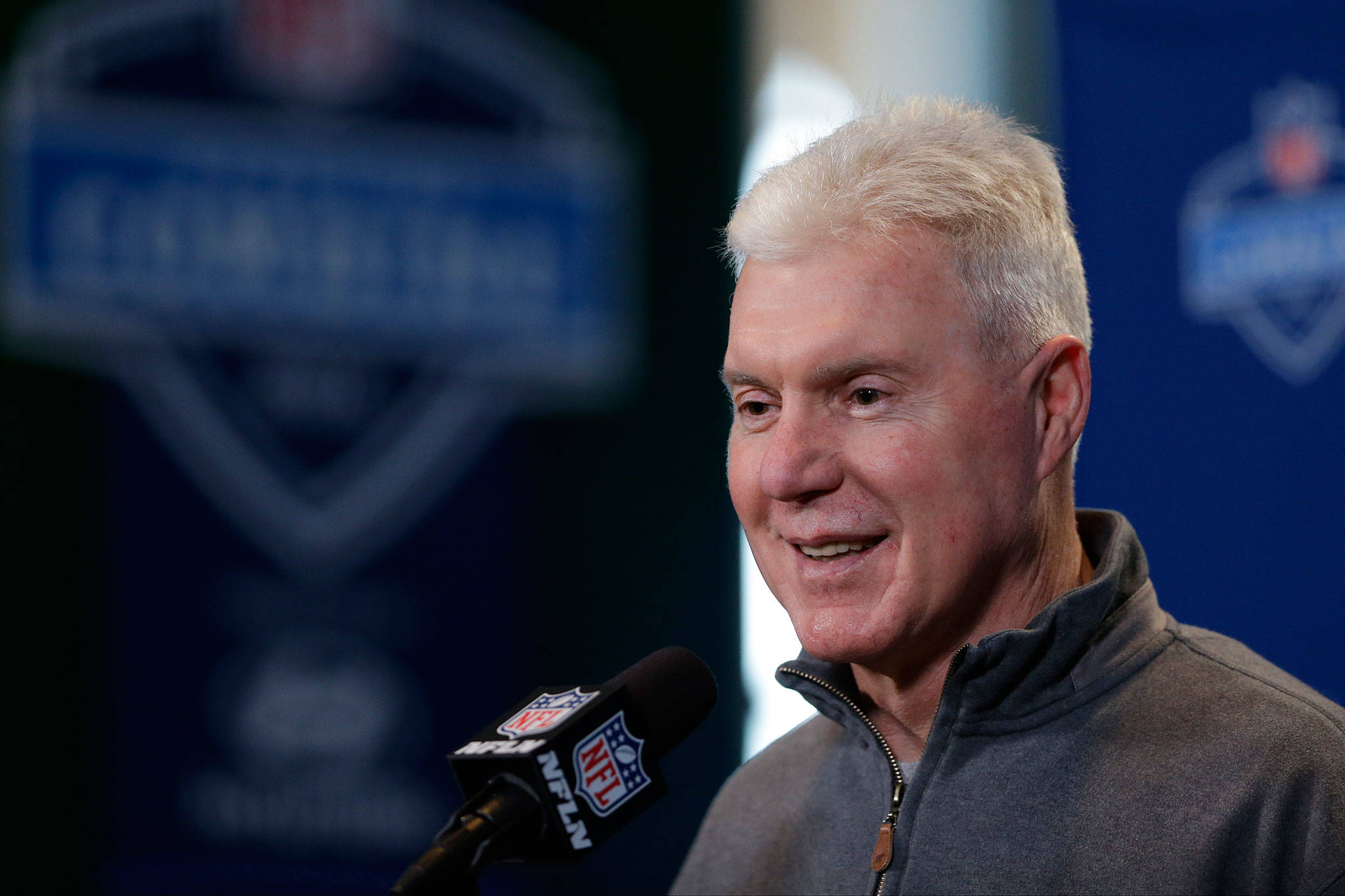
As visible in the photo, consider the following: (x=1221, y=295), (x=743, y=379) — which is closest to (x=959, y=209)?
(x=743, y=379)

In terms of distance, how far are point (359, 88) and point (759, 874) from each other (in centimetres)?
252

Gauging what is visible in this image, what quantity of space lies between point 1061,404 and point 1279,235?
143 centimetres

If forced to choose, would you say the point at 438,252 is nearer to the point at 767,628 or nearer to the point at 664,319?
the point at 664,319

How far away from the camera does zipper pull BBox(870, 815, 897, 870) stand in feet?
→ 3.84

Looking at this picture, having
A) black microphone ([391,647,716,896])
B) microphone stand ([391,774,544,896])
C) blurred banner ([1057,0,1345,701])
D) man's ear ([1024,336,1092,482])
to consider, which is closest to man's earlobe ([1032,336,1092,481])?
man's ear ([1024,336,1092,482])

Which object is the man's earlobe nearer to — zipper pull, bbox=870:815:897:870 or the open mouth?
the open mouth

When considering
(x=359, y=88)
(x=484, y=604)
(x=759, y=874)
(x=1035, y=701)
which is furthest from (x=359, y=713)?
(x=1035, y=701)

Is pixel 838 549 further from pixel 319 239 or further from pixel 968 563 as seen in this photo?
pixel 319 239

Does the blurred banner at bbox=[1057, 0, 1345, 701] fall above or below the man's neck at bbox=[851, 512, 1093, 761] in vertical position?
above

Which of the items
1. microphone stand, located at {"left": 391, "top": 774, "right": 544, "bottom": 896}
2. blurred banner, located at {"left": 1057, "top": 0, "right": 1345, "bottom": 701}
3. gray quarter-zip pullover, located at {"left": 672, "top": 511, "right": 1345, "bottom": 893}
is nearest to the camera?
microphone stand, located at {"left": 391, "top": 774, "right": 544, "bottom": 896}

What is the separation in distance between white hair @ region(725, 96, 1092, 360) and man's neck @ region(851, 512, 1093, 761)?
214mm

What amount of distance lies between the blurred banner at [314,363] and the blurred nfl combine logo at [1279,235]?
1420 mm

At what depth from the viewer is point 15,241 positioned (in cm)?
299

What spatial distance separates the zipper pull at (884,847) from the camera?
3.84 feet
